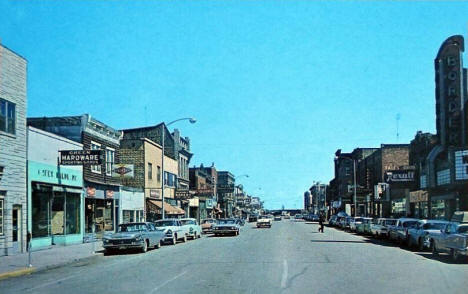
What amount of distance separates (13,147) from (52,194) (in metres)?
5.10

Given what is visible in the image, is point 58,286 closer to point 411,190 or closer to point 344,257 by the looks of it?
point 344,257

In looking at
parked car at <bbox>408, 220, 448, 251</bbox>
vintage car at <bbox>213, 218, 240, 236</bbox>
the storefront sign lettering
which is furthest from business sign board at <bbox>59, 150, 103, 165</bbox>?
vintage car at <bbox>213, 218, 240, 236</bbox>

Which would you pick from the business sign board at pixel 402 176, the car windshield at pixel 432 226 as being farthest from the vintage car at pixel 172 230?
the business sign board at pixel 402 176

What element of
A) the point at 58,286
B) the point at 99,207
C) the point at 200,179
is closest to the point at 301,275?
the point at 58,286

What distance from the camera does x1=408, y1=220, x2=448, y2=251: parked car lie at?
2756cm

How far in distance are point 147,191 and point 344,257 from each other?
3069 cm

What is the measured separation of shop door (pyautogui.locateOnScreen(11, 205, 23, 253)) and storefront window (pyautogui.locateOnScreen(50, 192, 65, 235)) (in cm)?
402

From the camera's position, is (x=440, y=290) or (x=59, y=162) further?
(x=59, y=162)

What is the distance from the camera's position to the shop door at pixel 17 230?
2617cm

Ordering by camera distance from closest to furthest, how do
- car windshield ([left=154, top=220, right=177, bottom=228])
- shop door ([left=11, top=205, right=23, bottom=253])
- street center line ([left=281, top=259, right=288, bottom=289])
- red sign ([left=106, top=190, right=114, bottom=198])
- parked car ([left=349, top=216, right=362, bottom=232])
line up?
1. street center line ([left=281, top=259, right=288, bottom=289])
2. shop door ([left=11, top=205, right=23, bottom=253])
3. car windshield ([left=154, top=220, right=177, bottom=228])
4. red sign ([left=106, top=190, right=114, bottom=198])
5. parked car ([left=349, top=216, right=362, bottom=232])

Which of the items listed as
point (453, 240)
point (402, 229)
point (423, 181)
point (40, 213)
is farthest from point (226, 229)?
point (453, 240)

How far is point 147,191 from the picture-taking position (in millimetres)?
51562

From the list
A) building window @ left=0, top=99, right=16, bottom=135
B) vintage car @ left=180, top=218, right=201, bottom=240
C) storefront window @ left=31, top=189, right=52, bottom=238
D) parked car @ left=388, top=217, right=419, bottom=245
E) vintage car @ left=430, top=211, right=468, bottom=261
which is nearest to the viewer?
vintage car @ left=430, top=211, right=468, bottom=261

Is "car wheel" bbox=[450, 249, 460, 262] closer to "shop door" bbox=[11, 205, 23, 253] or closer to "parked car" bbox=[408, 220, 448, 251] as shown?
"parked car" bbox=[408, 220, 448, 251]
